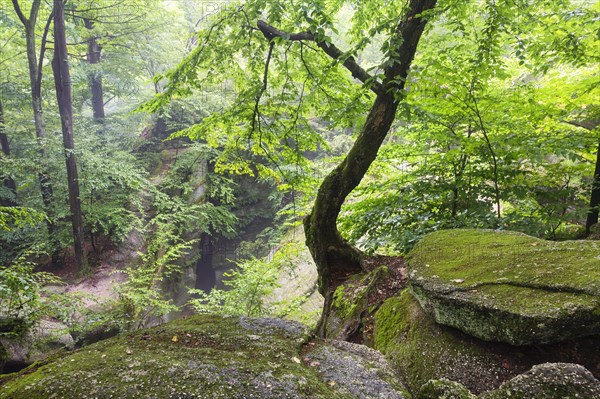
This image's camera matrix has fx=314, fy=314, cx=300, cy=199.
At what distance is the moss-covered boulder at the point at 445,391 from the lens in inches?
51.5

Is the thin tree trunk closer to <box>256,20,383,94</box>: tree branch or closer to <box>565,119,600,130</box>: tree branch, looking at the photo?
<box>565,119,600,130</box>: tree branch

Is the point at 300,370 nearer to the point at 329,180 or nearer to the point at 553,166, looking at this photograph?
the point at 329,180

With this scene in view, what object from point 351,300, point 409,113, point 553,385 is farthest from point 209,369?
point 409,113

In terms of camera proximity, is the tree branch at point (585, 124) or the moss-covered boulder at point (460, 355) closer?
the moss-covered boulder at point (460, 355)

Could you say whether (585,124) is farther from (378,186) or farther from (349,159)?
(349,159)

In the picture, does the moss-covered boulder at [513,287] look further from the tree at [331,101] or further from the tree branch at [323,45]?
the tree branch at [323,45]

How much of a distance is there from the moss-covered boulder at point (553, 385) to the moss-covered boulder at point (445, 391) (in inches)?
3.7

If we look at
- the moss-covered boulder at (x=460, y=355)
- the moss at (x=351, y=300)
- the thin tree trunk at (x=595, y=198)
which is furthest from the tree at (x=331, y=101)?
the thin tree trunk at (x=595, y=198)

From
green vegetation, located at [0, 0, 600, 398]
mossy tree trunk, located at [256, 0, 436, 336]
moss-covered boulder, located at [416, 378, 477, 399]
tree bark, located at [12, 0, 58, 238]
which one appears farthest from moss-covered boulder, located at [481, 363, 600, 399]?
tree bark, located at [12, 0, 58, 238]

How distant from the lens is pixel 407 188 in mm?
4520

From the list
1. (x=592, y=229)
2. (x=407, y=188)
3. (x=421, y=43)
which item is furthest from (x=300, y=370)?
(x=421, y=43)

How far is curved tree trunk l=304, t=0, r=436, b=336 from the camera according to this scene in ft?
12.0

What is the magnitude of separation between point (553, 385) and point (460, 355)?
0.99 meters

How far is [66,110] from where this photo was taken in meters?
9.16
